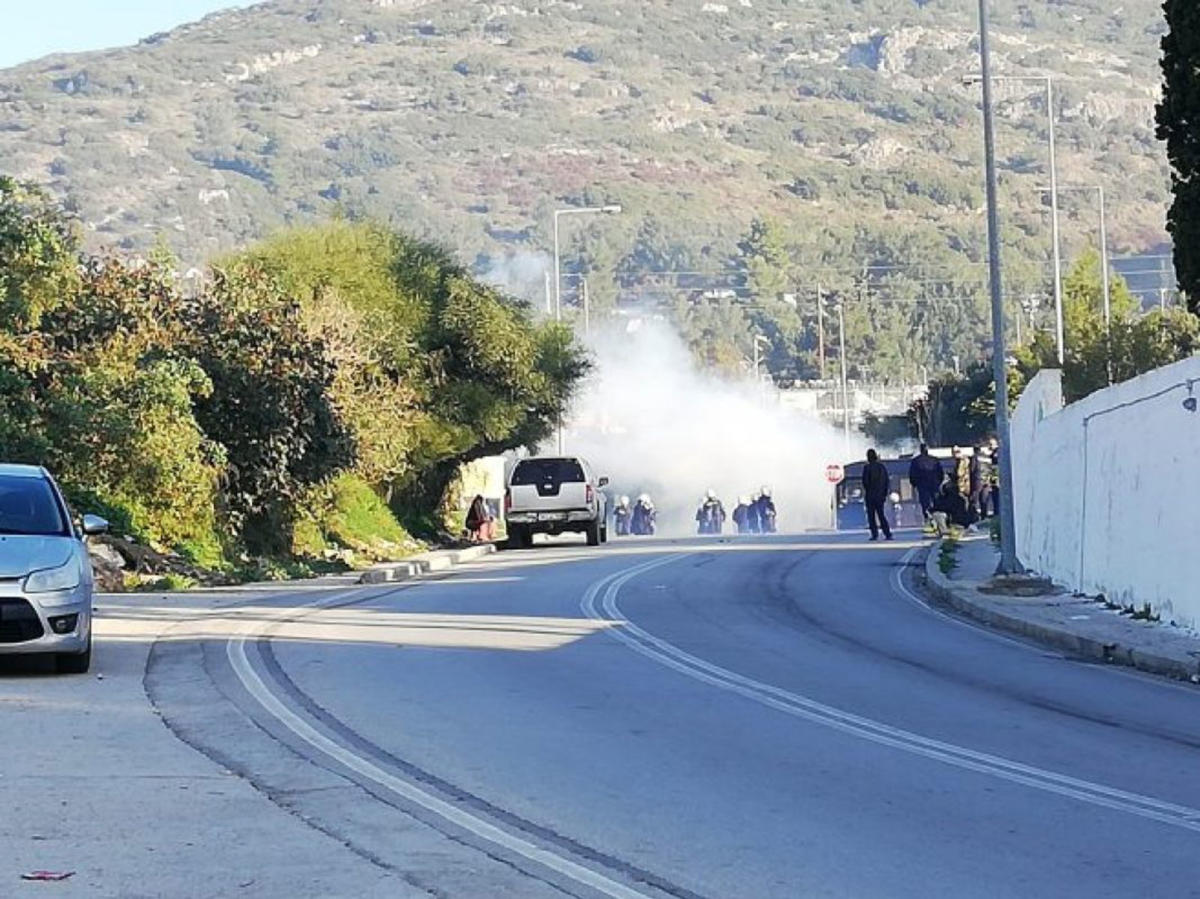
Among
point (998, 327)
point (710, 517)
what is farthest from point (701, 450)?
point (998, 327)

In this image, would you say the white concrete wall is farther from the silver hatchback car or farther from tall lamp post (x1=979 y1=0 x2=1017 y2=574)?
the silver hatchback car

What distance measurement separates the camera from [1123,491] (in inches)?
928

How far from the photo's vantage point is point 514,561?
1612 inches

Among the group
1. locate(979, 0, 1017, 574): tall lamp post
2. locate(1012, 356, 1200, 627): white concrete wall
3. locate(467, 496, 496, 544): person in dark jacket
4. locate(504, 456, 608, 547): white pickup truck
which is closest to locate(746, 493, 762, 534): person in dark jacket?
locate(467, 496, 496, 544): person in dark jacket

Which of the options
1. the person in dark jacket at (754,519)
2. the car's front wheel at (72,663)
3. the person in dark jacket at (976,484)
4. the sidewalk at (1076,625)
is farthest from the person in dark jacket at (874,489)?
the car's front wheel at (72,663)

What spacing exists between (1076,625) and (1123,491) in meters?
2.44

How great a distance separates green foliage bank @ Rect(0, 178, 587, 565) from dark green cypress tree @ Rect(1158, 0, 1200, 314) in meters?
15.9

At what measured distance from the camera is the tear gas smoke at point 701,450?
107750 millimetres

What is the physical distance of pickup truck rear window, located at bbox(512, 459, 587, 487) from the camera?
4950 cm

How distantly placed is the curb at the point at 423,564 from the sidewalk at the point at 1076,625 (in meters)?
9.23

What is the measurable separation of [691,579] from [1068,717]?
16.8 m

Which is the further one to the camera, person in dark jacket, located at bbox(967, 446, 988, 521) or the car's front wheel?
person in dark jacket, located at bbox(967, 446, 988, 521)

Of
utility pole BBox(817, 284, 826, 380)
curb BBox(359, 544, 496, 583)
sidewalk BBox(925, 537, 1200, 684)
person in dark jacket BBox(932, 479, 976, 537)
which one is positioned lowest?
sidewalk BBox(925, 537, 1200, 684)

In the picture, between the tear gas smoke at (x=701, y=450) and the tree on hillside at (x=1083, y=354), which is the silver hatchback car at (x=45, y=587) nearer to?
the tree on hillside at (x=1083, y=354)
